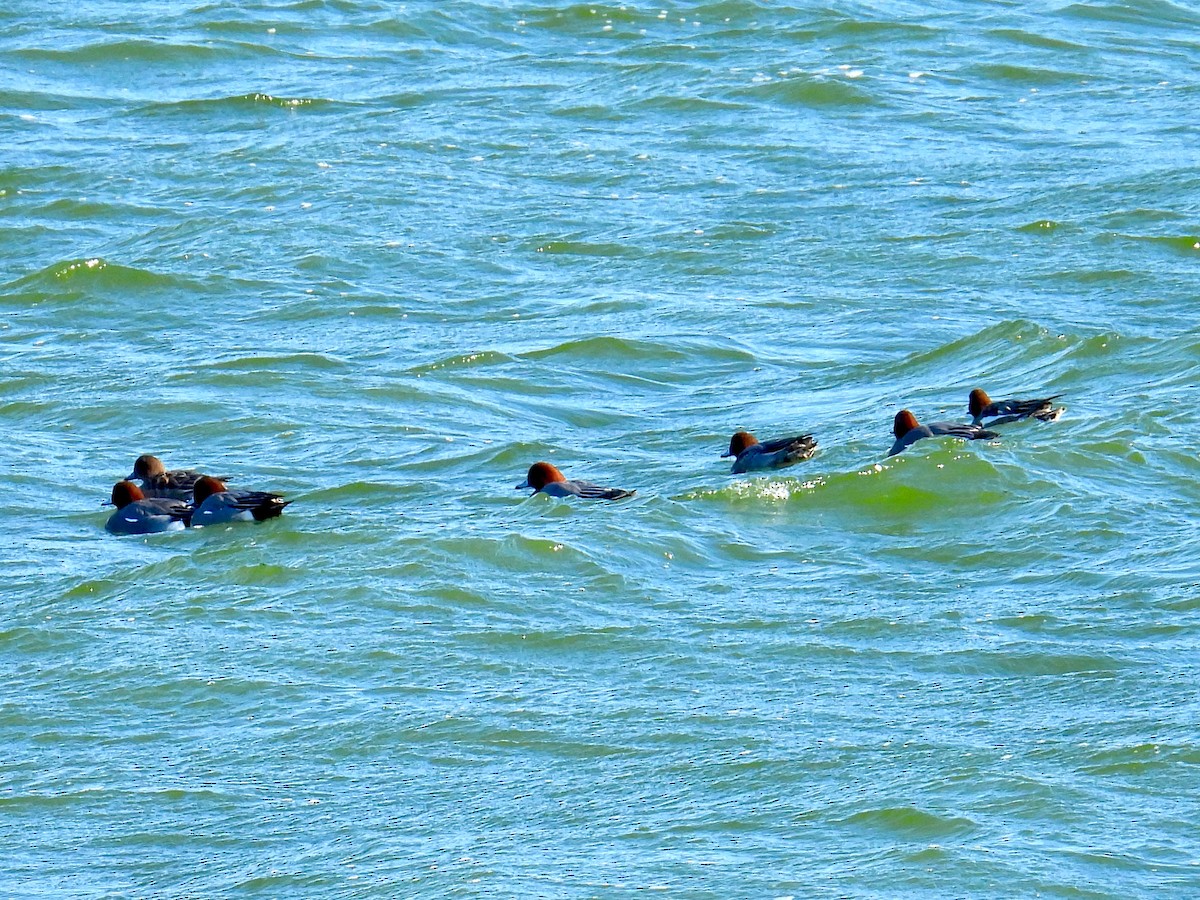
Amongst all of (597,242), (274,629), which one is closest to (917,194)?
(597,242)

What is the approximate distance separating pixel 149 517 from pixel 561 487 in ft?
7.80

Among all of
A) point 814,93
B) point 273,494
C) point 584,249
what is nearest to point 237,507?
point 273,494

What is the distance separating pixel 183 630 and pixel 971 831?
4.34 meters

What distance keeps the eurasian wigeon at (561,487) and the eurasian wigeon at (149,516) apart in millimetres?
2032

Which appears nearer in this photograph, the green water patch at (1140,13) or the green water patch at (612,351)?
the green water patch at (612,351)

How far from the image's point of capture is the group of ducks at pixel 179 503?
11.8 metres

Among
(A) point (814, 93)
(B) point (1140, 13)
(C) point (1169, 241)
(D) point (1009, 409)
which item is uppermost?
(B) point (1140, 13)

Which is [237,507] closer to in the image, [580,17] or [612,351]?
[612,351]

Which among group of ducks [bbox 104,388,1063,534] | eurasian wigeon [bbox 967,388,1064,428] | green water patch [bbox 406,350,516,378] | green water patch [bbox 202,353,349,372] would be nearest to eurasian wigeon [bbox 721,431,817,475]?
group of ducks [bbox 104,388,1063,534]

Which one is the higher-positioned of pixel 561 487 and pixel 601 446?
pixel 561 487

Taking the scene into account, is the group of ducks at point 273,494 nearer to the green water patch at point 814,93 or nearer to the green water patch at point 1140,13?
the green water patch at point 814,93

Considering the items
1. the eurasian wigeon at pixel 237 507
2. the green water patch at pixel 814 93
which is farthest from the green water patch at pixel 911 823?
the green water patch at pixel 814 93

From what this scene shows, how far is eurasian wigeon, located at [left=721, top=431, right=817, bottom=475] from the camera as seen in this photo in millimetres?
12328

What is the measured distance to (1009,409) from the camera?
42.5 ft
